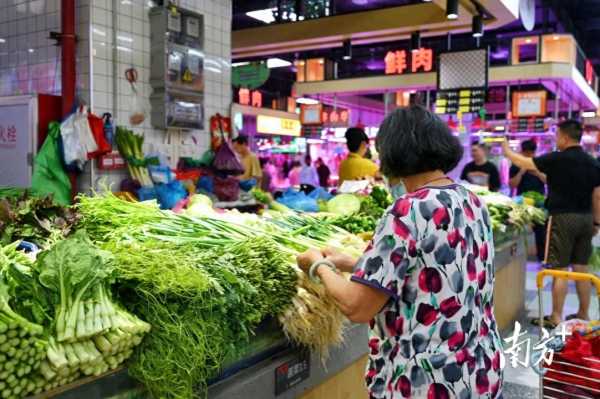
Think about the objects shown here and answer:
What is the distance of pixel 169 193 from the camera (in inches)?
205

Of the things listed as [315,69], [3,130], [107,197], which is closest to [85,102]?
[3,130]

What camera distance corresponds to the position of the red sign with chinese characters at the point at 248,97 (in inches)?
720

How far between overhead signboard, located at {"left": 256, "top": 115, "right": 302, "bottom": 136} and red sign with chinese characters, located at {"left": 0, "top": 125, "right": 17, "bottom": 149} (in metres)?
13.3

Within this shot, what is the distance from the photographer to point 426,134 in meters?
1.80

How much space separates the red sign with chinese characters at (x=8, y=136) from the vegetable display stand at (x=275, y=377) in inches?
152

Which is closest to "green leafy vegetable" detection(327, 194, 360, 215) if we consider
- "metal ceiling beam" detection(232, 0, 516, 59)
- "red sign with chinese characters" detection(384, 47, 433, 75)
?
Result: "metal ceiling beam" detection(232, 0, 516, 59)

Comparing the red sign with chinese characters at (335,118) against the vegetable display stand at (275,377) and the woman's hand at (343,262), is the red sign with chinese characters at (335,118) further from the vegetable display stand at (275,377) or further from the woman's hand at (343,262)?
the woman's hand at (343,262)

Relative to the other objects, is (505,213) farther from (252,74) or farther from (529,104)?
(529,104)

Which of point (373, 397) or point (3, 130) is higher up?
point (3, 130)

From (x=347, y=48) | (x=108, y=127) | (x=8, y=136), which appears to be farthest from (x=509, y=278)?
(x=347, y=48)

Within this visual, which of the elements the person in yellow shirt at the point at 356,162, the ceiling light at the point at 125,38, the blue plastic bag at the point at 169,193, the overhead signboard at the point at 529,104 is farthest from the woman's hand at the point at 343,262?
the overhead signboard at the point at 529,104

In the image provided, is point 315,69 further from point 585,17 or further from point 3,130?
point 3,130

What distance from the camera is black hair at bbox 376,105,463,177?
1.79 metres

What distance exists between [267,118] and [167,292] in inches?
677
